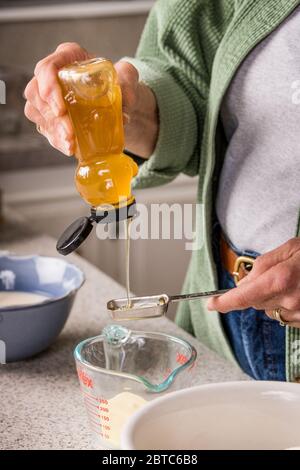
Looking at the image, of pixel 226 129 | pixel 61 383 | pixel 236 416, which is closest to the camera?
pixel 236 416

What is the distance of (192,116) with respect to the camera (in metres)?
1.22

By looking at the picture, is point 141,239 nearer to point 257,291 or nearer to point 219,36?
point 219,36

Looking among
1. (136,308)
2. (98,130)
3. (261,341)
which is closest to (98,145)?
(98,130)

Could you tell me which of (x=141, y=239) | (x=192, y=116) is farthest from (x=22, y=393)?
(x=141, y=239)

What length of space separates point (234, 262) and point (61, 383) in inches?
11.2

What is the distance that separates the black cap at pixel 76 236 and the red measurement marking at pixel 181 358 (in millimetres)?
184

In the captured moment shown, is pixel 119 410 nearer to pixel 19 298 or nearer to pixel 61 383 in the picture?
pixel 61 383

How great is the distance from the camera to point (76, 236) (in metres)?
0.82

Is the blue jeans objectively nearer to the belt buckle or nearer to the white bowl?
the belt buckle

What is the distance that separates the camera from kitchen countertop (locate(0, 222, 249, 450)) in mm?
920

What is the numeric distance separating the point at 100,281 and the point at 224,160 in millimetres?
362

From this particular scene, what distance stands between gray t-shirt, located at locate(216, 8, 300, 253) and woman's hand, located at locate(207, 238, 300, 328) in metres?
0.20

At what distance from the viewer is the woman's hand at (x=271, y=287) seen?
0.83 meters

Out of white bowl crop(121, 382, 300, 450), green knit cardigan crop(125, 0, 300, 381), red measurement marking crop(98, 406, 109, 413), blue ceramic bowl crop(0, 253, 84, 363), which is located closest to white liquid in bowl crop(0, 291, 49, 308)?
blue ceramic bowl crop(0, 253, 84, 363)
